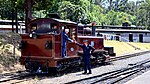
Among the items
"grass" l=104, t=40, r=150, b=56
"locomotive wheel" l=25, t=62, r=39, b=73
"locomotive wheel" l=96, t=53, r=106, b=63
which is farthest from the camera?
"grass" l=104, t=40, r=150, b=56

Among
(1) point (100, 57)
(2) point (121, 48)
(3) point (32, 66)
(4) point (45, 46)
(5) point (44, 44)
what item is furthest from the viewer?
(2) point (121, 48)

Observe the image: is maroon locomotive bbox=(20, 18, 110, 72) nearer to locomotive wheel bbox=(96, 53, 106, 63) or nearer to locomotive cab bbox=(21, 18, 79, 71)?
locomotive cab bbox=(21, 18, 79, 71)

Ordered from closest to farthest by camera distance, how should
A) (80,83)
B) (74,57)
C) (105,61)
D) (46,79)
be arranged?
(80,83) < (46,79) < (74,57) < (105,61)

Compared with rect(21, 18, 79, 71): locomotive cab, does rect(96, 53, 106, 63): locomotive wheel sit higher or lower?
lower

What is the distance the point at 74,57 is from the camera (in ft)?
61.0

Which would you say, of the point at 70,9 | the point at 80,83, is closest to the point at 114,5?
the point at 70,9

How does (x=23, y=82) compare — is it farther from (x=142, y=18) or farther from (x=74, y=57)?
(x=142, y=18)

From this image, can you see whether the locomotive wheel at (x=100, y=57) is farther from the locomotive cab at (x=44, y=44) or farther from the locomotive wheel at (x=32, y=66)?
the locomotive wheel at (x=32, y=66)

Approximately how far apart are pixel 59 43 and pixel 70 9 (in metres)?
28.5

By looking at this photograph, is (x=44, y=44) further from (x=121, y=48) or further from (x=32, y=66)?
(x=121, y=48)

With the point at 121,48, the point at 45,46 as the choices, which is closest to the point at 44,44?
the point at 45,46

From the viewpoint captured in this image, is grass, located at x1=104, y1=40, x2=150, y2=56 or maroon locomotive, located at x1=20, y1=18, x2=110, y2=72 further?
grass, located at x1=104, y1=40, x2=150, y2=56

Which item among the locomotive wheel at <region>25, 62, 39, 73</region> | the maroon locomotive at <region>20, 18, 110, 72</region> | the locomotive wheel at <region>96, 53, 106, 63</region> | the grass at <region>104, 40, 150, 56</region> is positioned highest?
the maroon locomotive at <region>20, 18, 110, 72</region>

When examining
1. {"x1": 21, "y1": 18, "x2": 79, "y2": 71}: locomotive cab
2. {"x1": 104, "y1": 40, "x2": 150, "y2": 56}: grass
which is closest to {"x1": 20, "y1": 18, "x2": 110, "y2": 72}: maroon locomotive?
{"x1": 21, "y1": 18, "x2": 79, "y2": 71}: locomotive cab
